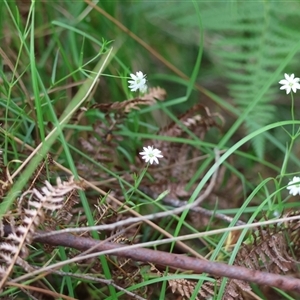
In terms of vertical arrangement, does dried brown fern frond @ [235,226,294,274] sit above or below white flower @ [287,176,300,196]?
below

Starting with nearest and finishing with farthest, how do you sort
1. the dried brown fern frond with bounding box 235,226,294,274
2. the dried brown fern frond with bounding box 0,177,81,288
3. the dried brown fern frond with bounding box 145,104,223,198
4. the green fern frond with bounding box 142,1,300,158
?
the dried brown fern frond with bounding box 0,177,81,288 → the dried brown fern frond with bounding box 235,226,294,274 → the dried brown fern frond with bounding box 145,104,223,198 → the green fern frond with bounding box 142,1,300,158

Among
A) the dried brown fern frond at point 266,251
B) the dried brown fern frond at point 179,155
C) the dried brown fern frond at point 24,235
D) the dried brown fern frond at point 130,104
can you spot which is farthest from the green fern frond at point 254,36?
the dried brown fern frond at point 24,235

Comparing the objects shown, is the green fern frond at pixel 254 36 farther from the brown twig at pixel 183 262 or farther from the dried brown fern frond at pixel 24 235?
the dried brown fern frond at pixel 24 235

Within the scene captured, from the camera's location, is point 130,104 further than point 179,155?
No

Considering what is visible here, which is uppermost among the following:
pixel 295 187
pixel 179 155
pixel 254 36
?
pixel 254 36

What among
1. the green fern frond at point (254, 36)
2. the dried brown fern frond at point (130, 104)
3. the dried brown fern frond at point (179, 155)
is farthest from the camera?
the green fern frond at point (254, 36)

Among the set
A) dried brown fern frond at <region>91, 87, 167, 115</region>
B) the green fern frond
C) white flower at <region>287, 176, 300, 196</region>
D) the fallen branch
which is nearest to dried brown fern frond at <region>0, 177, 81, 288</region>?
the fallen branch

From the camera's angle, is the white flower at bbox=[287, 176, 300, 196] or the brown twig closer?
the brown twig

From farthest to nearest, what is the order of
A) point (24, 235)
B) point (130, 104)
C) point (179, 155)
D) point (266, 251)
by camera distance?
point (179, 155)
point (130, 104)
point (266, 251)
point (24, 235)

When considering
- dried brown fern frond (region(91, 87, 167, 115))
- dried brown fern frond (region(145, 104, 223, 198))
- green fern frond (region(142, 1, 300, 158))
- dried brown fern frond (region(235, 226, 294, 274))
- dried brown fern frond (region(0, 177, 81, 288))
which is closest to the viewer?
dried brown fern frond (region(0, 177, 81, 288))

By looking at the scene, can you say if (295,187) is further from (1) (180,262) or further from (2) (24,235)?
(2) (24,235)

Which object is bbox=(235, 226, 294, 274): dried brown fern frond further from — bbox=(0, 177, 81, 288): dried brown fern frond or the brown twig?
bbox=(0, 177, 81, 288): dried brown fern frond

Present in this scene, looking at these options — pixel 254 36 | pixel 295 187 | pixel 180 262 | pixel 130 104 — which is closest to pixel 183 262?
pixel 180 262
